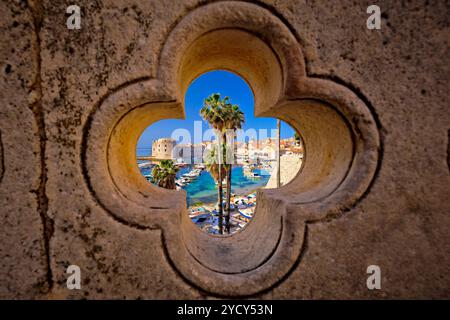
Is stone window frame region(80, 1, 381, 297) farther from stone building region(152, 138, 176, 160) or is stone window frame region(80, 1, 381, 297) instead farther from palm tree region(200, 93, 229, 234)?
stone building region(152, 138, 176, 160)

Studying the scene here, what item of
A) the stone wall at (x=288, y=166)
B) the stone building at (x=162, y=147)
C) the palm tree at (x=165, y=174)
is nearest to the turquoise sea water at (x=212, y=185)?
the stone building at (x=162, y=147)

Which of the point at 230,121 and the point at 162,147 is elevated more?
the point at 162,147

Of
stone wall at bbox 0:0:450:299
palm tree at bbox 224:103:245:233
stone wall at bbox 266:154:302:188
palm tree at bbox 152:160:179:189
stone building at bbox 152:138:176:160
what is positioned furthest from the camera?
stone building at bbox 152:138:176:160

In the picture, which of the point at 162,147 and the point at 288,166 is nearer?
the point at 288,166

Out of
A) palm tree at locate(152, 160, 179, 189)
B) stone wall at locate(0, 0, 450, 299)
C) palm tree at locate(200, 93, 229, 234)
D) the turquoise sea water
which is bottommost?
the turquoise sea water

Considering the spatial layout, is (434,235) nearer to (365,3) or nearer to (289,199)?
(289,199)

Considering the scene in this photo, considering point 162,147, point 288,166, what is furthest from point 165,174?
point 162,147

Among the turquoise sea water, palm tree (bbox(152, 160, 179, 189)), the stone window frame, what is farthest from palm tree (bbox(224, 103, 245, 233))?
the turquoise sea water

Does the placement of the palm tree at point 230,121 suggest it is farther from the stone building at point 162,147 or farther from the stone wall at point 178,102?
the stone building at point 162,147

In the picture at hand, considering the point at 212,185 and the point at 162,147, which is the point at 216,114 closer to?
the point at 162,147
